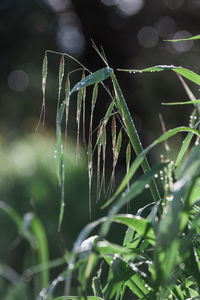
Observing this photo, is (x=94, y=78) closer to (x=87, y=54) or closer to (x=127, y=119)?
(x=127, y=119)

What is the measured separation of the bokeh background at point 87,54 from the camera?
5633 mm

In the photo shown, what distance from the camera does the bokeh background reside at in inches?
222

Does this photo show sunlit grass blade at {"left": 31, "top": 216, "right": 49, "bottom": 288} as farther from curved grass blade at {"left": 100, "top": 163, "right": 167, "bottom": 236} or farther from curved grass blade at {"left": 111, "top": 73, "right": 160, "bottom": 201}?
curved grass blade at {"left": 111, "top": 73, "right": 160, "bottom": 201}

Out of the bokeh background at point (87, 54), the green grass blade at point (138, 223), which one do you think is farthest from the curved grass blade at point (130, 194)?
the bokeh background at point (87, 54)

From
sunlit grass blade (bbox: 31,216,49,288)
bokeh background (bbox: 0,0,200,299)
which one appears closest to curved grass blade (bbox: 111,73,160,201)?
sunlit grass blade (bbox: 31,216,49,288)

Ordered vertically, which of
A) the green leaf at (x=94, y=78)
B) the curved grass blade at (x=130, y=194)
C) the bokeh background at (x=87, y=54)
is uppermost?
the bokeh background at (x=87, y=54)

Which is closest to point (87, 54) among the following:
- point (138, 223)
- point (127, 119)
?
point (127, 119)

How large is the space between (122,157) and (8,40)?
9.64 feet

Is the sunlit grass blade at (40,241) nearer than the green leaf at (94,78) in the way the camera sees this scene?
Yes

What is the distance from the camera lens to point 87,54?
250 inches

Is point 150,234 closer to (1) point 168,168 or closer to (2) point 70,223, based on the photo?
(1) point 168,168

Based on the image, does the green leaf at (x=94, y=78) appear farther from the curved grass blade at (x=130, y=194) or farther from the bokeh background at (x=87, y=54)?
the bokeh background at (x=87, y=54)

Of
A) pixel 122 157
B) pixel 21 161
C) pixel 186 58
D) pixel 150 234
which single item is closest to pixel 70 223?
pixel 21 161

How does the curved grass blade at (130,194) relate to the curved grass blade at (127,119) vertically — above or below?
below
